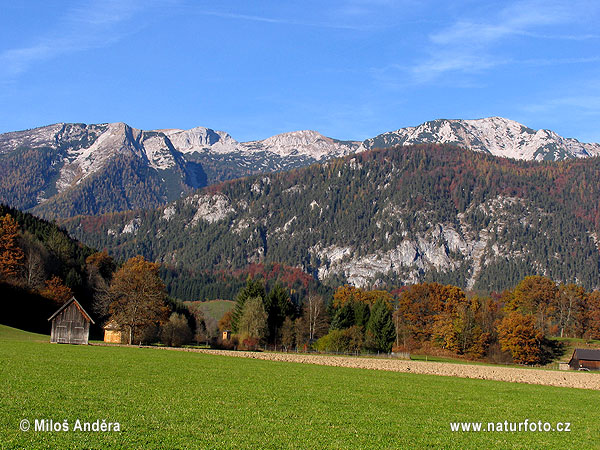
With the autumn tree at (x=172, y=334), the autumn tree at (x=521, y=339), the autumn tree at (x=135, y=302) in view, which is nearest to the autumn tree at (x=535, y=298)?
the autumn tree at (x=521, y=339)

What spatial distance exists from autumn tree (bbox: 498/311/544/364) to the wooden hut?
77.4 meters

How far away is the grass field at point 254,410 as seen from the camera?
21422 mm

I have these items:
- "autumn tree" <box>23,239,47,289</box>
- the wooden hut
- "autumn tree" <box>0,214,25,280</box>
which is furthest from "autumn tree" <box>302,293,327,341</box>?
"autumn tree" <box>0,214,25,280</box>

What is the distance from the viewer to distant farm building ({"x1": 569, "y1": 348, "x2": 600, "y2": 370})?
10869cm

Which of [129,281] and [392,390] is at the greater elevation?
[129,281]

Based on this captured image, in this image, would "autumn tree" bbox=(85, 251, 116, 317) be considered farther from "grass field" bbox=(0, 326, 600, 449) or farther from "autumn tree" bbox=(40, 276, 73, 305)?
"grass field" bbox=(0, 326, 600, 449)

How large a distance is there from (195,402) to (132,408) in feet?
12.7

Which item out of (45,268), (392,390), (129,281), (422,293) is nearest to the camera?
(392,390)

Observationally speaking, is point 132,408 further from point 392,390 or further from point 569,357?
point 569,357

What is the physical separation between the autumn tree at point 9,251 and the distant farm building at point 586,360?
104420 millimetres

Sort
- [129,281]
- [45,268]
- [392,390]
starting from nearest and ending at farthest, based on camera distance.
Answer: [392,390], [129,281], [45,268]

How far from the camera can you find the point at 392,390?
4169cm

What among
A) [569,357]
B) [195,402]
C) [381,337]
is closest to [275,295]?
[381,337]

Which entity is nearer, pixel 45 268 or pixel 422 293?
pixel 45 268
